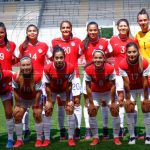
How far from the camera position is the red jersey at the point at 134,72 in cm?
427

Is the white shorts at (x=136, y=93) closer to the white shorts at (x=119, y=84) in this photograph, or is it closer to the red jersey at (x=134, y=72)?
the red jersey at (x=134, y=72)

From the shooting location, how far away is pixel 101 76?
4.43 meters

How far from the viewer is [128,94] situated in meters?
4.35

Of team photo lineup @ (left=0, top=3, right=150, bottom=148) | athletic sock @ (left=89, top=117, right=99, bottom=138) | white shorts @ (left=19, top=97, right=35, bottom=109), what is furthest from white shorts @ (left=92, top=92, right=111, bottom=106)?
white shorts @ (left=19, top=97, right=35, bottom=109)

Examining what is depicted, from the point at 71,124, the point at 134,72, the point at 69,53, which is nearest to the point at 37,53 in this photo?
the point at 69,53

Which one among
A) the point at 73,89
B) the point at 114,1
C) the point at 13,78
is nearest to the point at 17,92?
the point at 13,78

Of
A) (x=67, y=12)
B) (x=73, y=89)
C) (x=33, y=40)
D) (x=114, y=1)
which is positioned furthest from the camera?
(x=114, y=1)

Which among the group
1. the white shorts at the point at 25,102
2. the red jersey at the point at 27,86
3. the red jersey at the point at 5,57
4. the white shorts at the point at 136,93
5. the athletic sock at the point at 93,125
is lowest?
the athletic sock at the point at 93,125

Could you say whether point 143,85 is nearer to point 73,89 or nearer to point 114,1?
point 73,89

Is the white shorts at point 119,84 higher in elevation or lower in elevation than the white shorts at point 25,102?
higher

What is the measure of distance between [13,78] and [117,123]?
4.21 ft

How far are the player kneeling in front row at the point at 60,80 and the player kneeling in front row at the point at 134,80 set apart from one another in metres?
0.61

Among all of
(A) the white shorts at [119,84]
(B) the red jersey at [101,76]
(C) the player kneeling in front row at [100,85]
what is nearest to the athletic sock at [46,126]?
(C) the player kneeling in front row at [100,85]

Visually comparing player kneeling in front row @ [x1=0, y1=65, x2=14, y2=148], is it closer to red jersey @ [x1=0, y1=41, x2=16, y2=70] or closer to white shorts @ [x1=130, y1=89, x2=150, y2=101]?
red jersey @ [x1=0, y1=41, x2=16, y2=70]
